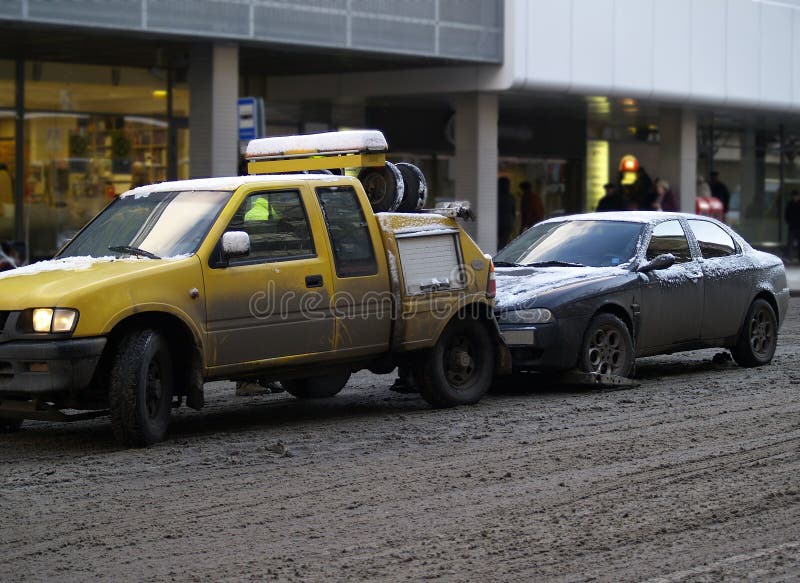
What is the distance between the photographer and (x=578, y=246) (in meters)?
12.9

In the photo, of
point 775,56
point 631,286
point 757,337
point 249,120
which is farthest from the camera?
point 775,56

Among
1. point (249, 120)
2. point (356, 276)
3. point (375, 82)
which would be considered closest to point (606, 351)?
point (356, 276)

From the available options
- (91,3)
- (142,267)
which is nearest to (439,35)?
(91,3)

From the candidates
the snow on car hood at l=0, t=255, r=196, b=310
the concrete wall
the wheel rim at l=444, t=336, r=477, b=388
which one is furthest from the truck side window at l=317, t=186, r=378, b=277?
the concrete wall

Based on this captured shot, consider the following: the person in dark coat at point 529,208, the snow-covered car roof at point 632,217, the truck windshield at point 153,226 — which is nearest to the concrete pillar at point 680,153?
the person in dark coat at point 529,208

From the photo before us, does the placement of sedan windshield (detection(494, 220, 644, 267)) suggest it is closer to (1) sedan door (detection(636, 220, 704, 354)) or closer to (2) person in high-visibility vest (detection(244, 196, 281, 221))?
(1) sedan door (detection(636, 220, 704, 354))

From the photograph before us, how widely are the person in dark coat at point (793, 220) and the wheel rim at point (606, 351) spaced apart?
91.0ft

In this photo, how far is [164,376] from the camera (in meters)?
9.16

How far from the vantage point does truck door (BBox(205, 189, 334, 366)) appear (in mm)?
9383

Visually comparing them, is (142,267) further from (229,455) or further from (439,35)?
(439,35)

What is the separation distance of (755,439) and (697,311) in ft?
12.4

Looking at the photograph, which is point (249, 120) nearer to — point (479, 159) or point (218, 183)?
point (479, 159)

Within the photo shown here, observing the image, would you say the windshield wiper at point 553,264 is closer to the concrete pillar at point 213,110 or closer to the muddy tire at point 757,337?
the muddy tire at point 757,337

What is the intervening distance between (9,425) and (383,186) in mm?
3311
